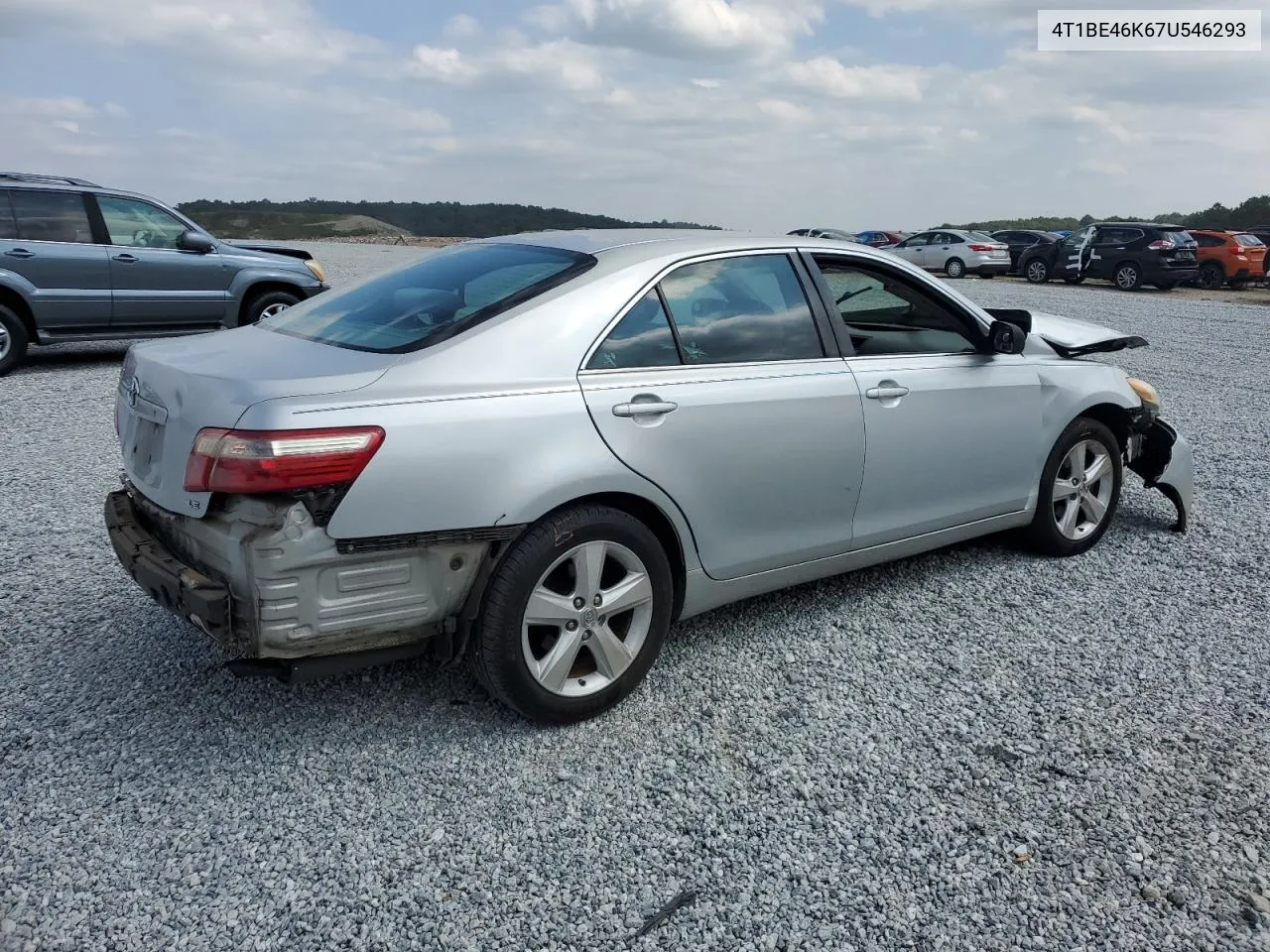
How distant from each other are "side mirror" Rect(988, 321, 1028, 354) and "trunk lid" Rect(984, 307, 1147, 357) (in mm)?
398

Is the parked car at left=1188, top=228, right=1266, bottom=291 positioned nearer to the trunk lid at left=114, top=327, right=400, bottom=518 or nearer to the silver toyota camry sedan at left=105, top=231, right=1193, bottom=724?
the silver toyota camry sedan at left=105, top=231, right=1193, bottom=724

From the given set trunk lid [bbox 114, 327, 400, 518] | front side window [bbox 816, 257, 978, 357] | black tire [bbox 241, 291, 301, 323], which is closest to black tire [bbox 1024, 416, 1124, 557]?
front side window [bbox 816, 257, 978, 357]

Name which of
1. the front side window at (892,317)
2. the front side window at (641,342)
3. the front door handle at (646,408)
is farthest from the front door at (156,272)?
the front door handle at (646,408)

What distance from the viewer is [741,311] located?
12.1 feet

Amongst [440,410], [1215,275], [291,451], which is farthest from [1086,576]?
[1215,275]

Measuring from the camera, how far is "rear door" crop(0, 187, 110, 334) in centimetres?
932

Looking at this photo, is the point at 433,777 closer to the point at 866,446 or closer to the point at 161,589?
the point at 161,589

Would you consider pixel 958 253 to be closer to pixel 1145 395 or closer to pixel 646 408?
pixel 1145 395

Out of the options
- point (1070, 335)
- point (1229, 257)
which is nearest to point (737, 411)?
point (1070, 335)

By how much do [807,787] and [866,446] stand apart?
1.42 m

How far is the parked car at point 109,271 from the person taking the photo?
9352mm

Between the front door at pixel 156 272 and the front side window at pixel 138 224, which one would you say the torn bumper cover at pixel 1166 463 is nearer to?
the front door at pixel 156 272

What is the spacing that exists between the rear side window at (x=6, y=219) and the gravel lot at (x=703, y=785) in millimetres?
6307

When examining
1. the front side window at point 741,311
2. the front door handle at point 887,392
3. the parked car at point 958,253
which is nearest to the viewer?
the front side window at point 741,311
